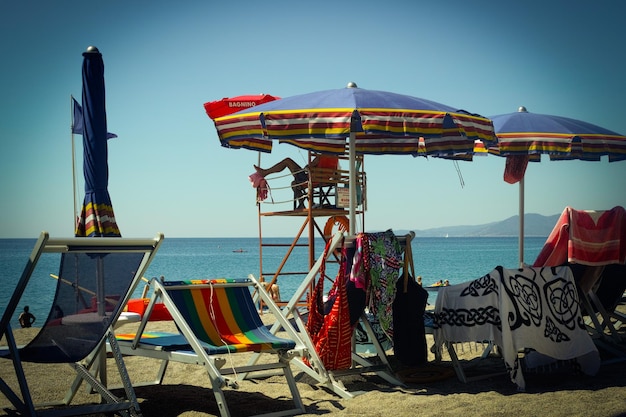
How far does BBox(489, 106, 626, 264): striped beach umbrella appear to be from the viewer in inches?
306

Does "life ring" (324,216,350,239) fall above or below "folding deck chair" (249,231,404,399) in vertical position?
above

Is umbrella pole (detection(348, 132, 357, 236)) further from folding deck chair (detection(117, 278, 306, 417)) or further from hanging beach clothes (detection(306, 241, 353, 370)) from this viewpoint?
folding deck chair (detection(117, 278, 306, 417))

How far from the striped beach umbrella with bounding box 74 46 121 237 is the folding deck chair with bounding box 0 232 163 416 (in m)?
1.33

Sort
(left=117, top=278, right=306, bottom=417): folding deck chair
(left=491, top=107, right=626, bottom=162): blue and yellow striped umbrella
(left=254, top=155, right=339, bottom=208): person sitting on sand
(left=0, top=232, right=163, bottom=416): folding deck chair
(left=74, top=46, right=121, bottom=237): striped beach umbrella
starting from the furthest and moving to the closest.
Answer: (left=254, top=155, right=339, bottom=208): person sitting on sand → (left=491, top=107, right=626, bottom=162): blue and yellow striped umbrella → (left=74, top=46, right=121, bottom=237): striped beach umbrella → (left=117, top=278, right=306, bottom=417): folding deck chair → (left=0, top=232, right=163, bottom=416): folding deck chair

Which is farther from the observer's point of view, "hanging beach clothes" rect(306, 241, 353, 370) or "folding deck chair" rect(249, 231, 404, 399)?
"hanging beach clothes" rect(306, 241, 353, 370)

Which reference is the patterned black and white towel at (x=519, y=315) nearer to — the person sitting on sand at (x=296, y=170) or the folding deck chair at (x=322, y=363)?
the folding deck chair at (x=322, y=363)

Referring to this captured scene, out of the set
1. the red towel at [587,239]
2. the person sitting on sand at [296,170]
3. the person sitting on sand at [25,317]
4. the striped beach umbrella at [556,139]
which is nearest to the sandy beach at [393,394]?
the red towel at [587,239]

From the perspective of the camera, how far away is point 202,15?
36250 millimetres

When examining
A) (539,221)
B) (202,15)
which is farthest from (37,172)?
(539,221)

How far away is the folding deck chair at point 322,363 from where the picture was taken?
5086mm

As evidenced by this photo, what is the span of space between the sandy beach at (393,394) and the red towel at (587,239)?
90 cm

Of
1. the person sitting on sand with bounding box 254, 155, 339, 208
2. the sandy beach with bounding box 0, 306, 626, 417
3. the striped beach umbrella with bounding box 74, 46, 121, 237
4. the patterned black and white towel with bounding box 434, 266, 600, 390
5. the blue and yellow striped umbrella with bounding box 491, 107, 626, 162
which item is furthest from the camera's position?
the person sitting on sand with bounding box 254, 155, 339, 208

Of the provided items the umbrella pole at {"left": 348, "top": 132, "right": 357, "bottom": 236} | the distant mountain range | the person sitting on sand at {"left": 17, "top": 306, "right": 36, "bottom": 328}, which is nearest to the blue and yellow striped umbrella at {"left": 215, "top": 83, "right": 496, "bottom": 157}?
the umbrella pole at {"left": 348, "top": 132, "right": 357, "bottom": 236}

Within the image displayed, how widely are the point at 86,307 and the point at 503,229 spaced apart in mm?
165941
